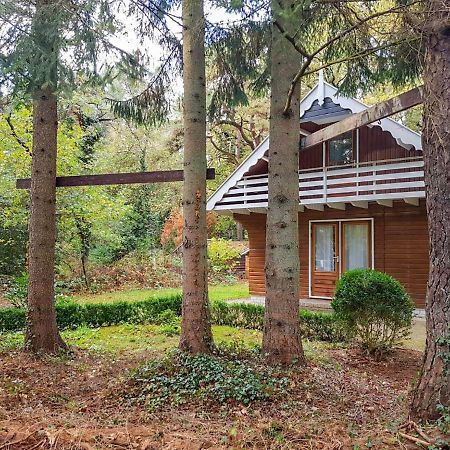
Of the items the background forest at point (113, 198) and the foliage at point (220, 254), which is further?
the foliage at point (220, 254)

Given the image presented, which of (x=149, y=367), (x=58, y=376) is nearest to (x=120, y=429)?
(x=149, y=367)

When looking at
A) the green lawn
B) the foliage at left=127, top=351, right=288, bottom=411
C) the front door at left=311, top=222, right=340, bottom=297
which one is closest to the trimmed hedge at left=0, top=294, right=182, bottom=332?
the green lawn

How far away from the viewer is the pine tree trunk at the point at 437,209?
2992 mm

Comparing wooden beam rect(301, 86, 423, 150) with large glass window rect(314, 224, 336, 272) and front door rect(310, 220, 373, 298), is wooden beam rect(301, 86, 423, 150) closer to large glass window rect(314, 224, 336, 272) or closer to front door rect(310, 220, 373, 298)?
front door rect(310, 220, 373, 298)

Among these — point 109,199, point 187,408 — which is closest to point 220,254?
point 109,199

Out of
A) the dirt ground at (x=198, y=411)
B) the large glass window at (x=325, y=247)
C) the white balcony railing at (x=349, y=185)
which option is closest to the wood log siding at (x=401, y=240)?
the large glass window at (x=325, y=247)

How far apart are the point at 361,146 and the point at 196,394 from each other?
10024mm

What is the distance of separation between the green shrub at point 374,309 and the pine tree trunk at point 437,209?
4.09 m

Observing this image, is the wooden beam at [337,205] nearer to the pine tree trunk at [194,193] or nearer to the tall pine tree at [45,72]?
the pine tree trunk at [194,193]

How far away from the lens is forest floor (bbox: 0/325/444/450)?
8.77ft

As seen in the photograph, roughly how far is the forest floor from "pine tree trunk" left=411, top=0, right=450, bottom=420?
37 cm

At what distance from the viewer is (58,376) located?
5516 mm

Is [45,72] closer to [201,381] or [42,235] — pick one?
[42,235]

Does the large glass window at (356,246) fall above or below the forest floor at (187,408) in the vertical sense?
above
